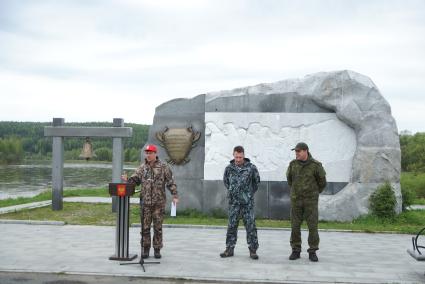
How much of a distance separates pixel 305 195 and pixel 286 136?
5.02 metres

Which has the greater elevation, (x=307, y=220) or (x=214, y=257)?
(x=307, y=220)

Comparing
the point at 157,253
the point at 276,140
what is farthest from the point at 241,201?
the point at 276,140

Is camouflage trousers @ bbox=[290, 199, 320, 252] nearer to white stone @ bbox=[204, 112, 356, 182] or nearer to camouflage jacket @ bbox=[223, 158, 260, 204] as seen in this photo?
camouflage jacket @ bbox=[223, 158, 260, 204]

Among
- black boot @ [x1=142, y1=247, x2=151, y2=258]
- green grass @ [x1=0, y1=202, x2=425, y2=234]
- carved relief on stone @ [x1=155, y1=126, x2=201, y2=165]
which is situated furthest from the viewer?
carved relief on stone @ [x1=155, y1=126, x2=201, y2=165]

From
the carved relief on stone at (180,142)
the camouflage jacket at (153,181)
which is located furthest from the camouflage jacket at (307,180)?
the carved relief on stone at (180,142)

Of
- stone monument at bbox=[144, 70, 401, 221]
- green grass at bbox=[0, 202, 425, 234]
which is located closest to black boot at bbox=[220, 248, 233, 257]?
green grass at bbox=[0, 202, 425, 234]

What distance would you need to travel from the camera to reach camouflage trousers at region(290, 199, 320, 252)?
27.7ft

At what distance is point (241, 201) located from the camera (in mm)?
8648

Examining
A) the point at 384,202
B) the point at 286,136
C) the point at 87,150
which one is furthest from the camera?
the point at 87,150

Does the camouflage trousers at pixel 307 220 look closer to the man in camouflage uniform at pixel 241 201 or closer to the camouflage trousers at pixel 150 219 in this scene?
the man in camouflage uniform at pixel 241 201

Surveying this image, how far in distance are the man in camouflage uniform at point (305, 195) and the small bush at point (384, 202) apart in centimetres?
451

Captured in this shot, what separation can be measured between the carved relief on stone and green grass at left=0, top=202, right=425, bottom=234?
127cm

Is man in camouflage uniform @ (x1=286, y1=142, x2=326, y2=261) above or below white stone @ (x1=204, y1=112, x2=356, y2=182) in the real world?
below

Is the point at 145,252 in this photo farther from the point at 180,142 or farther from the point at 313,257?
the point at 180,142
